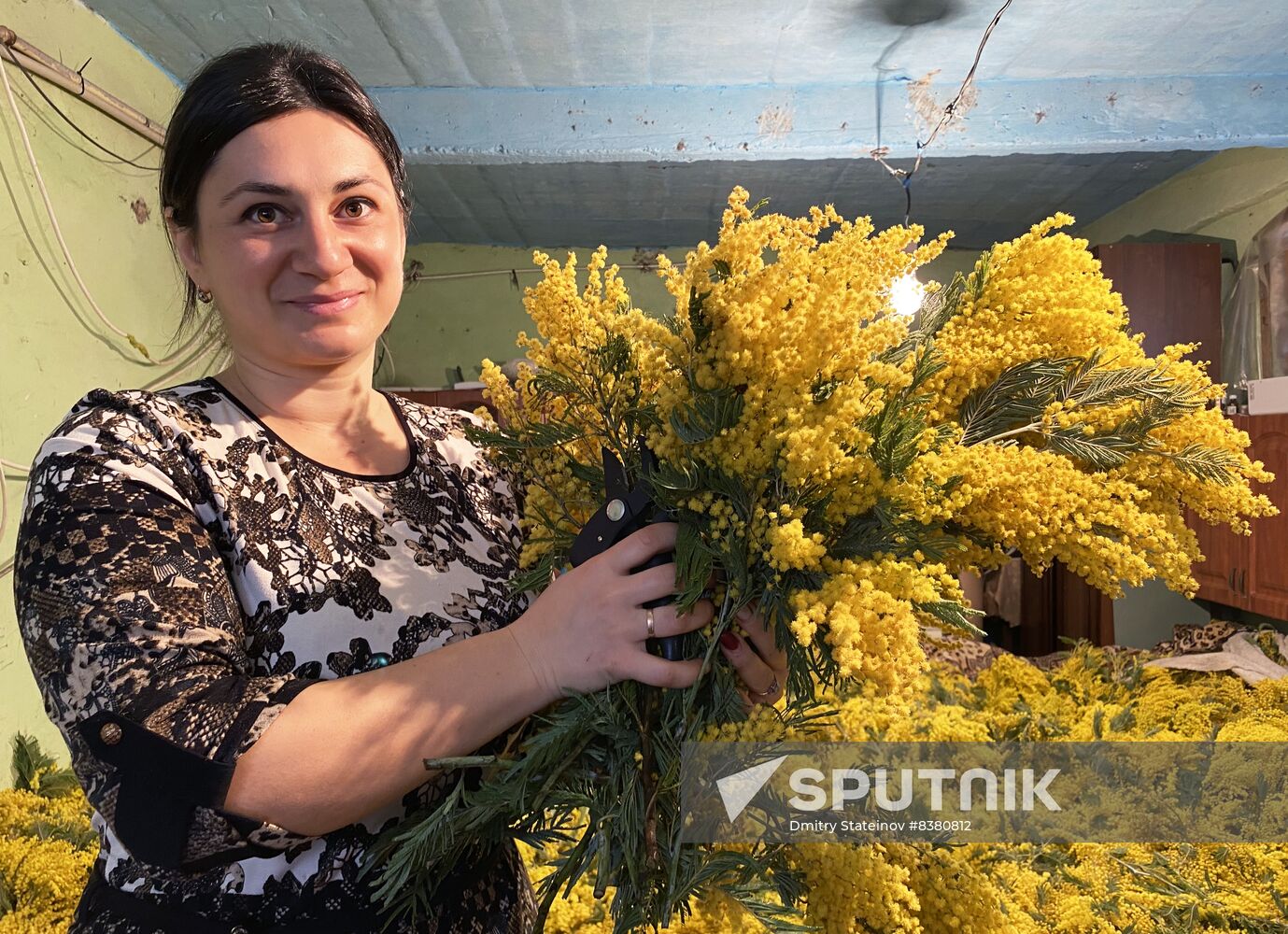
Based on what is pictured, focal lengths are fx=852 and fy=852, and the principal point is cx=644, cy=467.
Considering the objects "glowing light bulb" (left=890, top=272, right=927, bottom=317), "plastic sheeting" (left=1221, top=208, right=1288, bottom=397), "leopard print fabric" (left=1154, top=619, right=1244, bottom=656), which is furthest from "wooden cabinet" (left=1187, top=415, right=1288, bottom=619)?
"glowing light bulb" (left=890, top=272, right=927, bottom=317)

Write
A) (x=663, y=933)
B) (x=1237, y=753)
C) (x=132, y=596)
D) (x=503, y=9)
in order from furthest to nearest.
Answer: (x=503, y=9) → (x=1237, y=753) → (x=663, y=933) → (x=132, y=596)

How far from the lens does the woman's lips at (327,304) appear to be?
0.75 m

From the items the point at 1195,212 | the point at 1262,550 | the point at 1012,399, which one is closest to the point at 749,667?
the point at 1012,399

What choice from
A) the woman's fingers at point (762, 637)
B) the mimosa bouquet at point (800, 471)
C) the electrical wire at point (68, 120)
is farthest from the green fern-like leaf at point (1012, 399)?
the electrical wire at point (68, 120)

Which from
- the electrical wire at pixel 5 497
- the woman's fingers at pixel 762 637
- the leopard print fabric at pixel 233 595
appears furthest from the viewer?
the electrical wire at pixel 5 497

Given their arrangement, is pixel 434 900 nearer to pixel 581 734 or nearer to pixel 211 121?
pixel 581 734

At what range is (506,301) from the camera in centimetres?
532

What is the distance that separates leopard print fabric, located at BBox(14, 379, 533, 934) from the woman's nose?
0.14 meters

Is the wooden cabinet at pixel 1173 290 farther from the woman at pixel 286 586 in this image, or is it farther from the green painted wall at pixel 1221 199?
the woman at pixel 286 586

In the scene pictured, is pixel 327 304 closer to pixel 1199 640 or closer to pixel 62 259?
pixel 62 259

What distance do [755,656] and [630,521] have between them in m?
0.14

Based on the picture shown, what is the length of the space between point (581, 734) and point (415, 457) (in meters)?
0.34

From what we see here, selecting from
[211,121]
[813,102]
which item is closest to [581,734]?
[211,121]

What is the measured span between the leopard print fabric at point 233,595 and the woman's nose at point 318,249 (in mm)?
143
